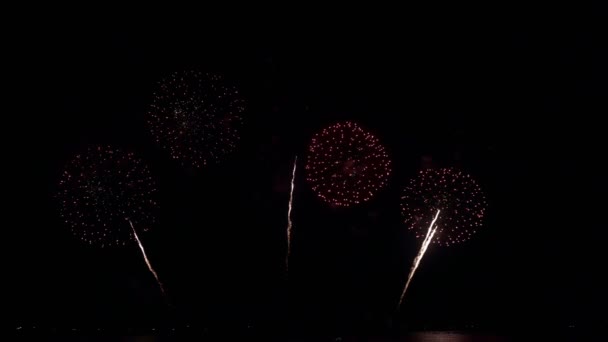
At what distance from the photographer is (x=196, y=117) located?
309cm

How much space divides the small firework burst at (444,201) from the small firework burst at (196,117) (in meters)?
1.15

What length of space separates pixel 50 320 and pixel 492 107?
3.25m

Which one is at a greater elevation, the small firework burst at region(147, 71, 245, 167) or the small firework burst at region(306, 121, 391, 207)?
the small firework burst at region(147, 71, 245, 167)

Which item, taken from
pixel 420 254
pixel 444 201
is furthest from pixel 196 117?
pixel 420 254

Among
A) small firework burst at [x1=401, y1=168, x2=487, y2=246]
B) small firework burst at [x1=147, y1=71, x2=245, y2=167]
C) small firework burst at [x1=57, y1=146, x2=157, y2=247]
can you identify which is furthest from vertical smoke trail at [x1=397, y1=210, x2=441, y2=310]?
small firework burst at [x1=57, y1=146, x2=157, y2=247]

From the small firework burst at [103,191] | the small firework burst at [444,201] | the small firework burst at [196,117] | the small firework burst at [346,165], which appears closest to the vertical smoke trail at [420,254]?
the small firework burst at [444,201]

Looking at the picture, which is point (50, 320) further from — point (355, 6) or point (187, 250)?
point (355, 6)

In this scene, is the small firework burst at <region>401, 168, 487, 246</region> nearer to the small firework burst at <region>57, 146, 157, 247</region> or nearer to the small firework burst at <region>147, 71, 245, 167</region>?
the small firework burst at <region>147, 71, 245, 167</region>

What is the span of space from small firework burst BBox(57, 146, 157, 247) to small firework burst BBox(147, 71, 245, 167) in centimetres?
26

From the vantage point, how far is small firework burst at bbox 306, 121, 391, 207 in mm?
3156

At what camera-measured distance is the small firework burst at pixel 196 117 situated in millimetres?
3096

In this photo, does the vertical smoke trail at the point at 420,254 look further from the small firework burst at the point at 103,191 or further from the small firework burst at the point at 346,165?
the small firework burst at the point at 103,191

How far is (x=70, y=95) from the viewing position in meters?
3.61

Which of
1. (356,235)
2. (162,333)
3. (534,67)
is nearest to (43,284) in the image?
(162,333)
